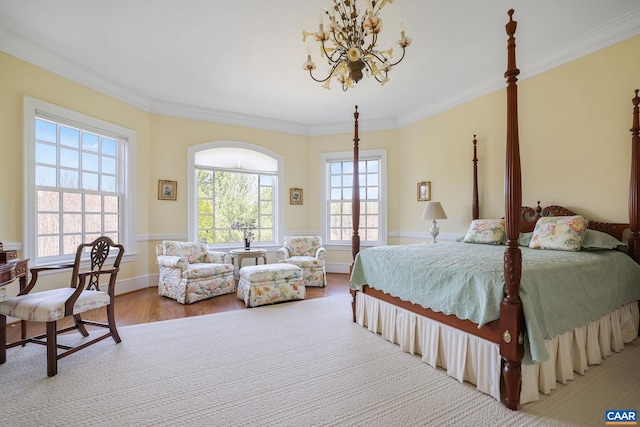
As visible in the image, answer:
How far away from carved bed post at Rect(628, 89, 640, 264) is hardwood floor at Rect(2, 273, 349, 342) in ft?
11.0

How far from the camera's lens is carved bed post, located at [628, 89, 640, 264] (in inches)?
112

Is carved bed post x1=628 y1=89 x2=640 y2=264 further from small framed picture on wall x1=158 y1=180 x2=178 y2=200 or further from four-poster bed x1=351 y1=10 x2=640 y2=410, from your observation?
small framed picture on wall x1=158 y1=180 x2=178 y2=200

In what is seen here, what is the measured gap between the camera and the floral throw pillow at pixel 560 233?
2.92m

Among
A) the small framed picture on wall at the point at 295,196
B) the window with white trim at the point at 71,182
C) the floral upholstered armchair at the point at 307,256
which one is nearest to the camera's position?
the window with white trim at the point at 71,182

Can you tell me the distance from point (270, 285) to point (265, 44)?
9.94 ft

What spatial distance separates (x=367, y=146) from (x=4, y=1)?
5201 mm

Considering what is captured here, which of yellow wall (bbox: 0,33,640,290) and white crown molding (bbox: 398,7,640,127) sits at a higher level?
white crown molding (bbox: 398,7,640,127)

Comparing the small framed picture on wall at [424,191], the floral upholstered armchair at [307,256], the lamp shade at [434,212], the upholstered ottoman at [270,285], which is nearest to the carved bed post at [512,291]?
the lamp shade at [434,212]

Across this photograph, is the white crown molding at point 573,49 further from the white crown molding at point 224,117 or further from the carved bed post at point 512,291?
the white crown molding at point 224,117

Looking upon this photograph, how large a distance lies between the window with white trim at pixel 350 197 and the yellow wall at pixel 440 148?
0.61 ft

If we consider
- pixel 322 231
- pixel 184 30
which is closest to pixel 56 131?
pixel 184 30

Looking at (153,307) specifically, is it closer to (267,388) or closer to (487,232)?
(267,388)

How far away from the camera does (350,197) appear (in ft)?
20.4

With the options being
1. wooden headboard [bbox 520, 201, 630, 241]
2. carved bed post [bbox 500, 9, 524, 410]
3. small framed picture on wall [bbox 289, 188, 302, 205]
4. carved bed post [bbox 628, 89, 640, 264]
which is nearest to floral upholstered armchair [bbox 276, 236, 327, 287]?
small framed picture on wall [bbox 289, 188, 302, 205]
